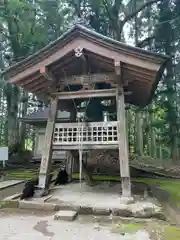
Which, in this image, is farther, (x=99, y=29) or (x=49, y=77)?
(x=99, y=29)

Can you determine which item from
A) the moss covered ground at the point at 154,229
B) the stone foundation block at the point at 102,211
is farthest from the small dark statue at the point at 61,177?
the moss covered ground at the point at 154,229

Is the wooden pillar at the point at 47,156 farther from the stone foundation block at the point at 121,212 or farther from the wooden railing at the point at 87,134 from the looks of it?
the stone foundation block at the point at 121,212

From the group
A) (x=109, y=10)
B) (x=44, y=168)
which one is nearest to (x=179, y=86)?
(x=109, y=10)

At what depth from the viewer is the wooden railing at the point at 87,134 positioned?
5.21m

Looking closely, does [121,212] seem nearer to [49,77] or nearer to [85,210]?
[85,210]

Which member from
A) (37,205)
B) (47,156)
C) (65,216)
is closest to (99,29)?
(47,156)

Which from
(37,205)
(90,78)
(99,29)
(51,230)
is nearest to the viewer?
(51,230)

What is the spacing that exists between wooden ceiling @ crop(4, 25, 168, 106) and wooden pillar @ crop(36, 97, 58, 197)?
0.69 m

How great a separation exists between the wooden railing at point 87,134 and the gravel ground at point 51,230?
1.92 meters

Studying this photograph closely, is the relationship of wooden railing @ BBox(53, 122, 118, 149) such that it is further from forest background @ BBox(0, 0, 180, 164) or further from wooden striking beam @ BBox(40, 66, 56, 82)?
forest background @ BBox(0, 0, 180, 164)

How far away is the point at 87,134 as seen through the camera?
5.41 m

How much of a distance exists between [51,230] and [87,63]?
4.22m

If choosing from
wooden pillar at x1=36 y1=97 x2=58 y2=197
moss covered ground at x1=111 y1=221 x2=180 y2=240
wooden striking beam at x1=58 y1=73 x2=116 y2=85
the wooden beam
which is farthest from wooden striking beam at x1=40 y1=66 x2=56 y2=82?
moss covered ground at x1=111 y1=221 x2=180 y2=240

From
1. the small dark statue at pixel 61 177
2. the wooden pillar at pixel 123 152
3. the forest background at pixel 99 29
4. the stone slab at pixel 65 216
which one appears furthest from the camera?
the forest background at pixel 99 29
